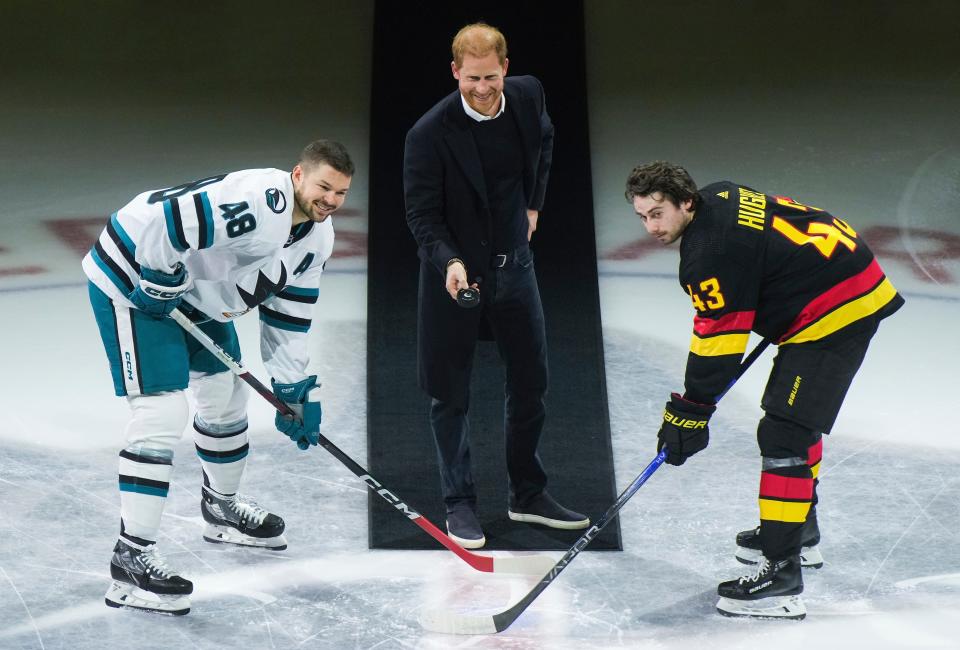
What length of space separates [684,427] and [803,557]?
0.62 metres

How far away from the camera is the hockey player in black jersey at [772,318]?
3.38 metres

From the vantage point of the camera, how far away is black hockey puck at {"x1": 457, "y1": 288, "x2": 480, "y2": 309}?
11.8ft

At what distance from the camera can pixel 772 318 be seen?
11.6 ft

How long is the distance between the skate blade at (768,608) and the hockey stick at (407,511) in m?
0.49

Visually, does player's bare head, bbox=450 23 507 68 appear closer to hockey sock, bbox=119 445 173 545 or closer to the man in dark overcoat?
the man in dark overcoat

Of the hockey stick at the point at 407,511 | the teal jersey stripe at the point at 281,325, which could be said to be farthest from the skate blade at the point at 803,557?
the teal jersey stripe at the point at 281,325

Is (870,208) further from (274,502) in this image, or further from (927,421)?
(274,502)

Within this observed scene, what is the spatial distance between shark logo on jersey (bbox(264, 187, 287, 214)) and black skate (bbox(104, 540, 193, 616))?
0.93 meters

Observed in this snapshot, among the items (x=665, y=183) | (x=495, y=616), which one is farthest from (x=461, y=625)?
(x=665, y=183)

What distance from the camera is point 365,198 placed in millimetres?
6172

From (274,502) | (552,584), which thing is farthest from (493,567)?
(274,502)

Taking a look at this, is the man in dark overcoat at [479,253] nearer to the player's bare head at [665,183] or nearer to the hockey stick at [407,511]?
the hockey stick at [407,511]

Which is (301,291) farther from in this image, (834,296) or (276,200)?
(834,296)

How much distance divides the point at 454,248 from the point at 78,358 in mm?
1784
